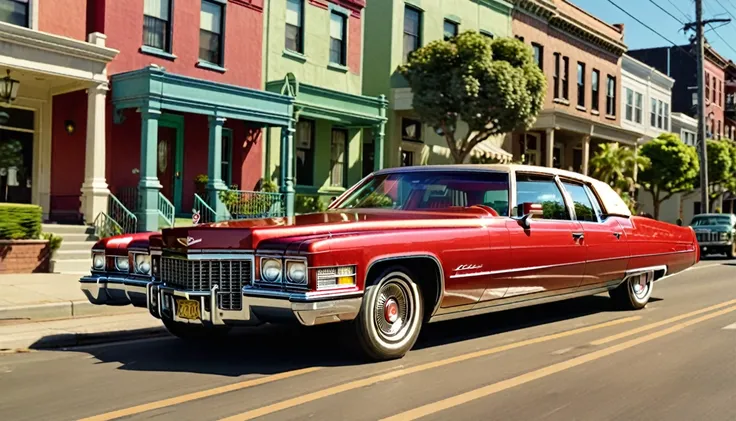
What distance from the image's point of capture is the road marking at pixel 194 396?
190 inches

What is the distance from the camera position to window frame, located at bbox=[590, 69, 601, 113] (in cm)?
3391

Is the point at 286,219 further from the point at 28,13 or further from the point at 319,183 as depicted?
the point at 319,183

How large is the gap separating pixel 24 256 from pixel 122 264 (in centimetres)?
689

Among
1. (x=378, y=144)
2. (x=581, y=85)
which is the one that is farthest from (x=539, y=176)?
(x=581, y=85)

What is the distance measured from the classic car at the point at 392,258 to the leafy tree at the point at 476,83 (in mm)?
11116

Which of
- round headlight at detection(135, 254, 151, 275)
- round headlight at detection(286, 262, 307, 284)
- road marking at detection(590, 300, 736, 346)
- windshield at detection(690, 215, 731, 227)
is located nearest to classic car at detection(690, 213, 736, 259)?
windshield at detection(690, 215, 731, 227)

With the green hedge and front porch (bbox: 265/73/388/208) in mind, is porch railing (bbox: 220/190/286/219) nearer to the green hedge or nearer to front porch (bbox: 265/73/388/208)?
front porch (bbox: 265/73/388/208)

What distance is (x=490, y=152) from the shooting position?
84.6 feet

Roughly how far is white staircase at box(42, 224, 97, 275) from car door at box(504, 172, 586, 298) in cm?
882

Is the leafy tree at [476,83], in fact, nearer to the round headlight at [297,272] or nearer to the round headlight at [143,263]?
the round headlight at [143,263]

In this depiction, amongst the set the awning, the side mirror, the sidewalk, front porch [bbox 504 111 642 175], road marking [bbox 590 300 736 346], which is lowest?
the sidewalk

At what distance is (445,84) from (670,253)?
36.6 ft

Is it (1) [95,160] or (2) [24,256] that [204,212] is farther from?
(2) [24,256]

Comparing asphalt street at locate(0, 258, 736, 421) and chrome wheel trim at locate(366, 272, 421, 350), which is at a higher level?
chrome wheel trim at locate(366, 272, 421, 350)
